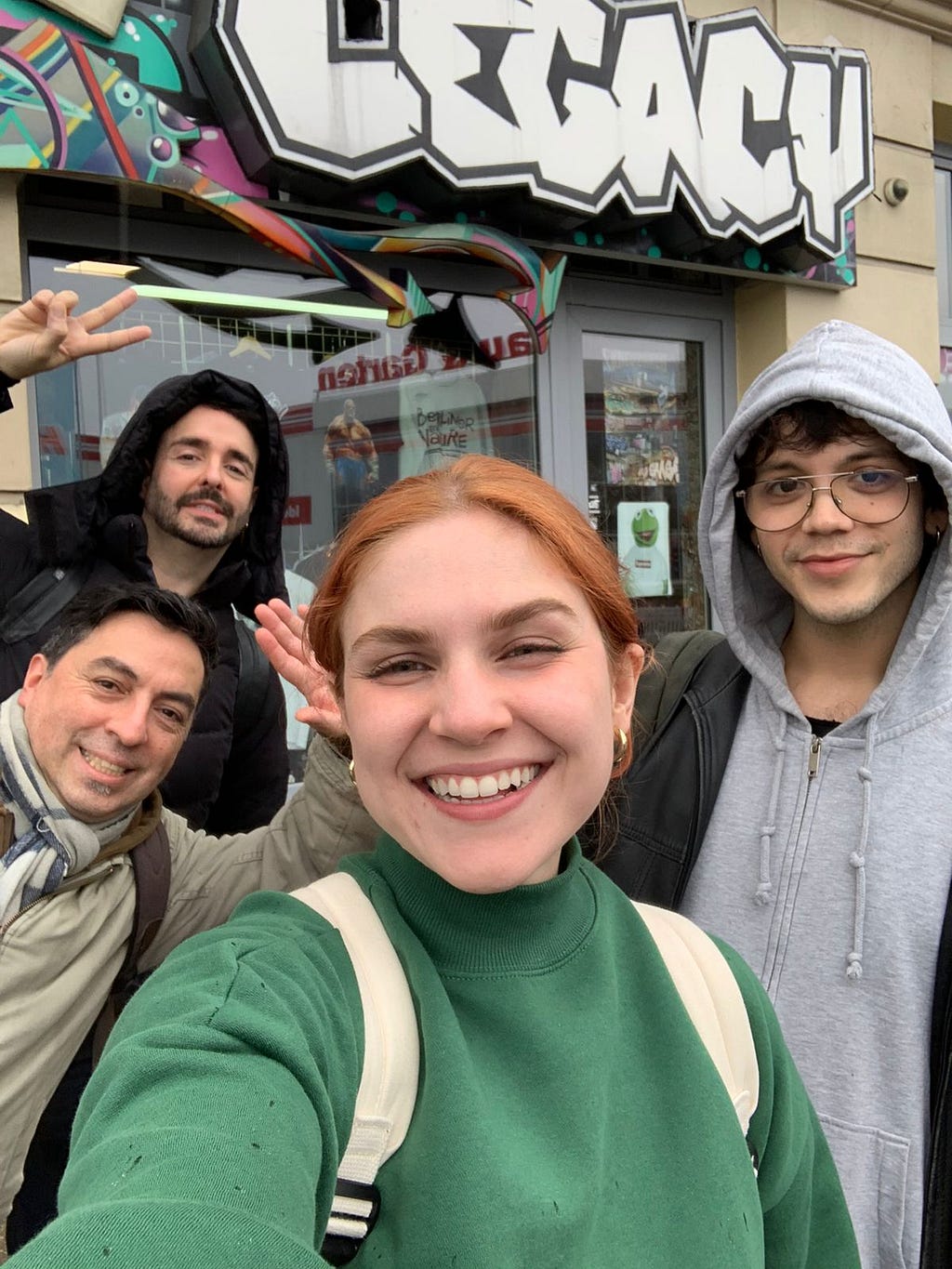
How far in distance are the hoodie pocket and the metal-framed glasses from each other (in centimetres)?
96

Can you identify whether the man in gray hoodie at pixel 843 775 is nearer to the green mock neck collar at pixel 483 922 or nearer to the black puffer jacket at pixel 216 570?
the green mock neck collar at pixel 483 922

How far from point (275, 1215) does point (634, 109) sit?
4662mm

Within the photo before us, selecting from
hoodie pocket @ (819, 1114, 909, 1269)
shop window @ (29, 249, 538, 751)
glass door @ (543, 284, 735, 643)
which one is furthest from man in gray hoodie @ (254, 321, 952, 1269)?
glass door @ (543, 284, 735, 643)

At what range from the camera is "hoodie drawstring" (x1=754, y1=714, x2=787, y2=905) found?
158 centimetres

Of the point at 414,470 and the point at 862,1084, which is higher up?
the point at 414,470

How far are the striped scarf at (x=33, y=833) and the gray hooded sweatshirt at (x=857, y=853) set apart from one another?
1025 millimetres

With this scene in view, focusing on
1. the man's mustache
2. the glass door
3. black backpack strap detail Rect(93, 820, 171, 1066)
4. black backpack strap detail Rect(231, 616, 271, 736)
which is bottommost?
black backpack strap detail Rect(93, 820, 171, 1066)

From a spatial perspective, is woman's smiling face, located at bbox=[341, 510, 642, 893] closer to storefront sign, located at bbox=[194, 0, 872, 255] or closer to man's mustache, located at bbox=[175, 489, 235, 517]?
man's mustache, located at bbox=[175, 489, 235, 517]

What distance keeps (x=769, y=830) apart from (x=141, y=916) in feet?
3.51

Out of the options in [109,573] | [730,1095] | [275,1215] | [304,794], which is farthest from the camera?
[109,573]

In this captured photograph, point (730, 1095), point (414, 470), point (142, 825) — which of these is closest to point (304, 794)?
point (142, 825)

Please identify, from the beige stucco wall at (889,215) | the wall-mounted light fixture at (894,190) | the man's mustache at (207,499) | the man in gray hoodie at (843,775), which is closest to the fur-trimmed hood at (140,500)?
the man's mustache at (207,499)

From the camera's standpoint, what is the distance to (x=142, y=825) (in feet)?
5.62

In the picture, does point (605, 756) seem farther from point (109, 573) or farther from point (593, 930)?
point (109, 573)
